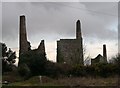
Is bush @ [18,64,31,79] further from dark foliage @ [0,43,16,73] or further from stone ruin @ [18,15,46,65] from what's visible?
dark foliage @ [0,43,16,73]

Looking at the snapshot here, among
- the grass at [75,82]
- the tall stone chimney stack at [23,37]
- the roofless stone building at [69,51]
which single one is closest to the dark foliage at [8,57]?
the tall stone chimney stack at [23,37]

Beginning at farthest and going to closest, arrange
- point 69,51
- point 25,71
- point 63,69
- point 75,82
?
point 69,51, point 63,69, point 25,71, point 75,82

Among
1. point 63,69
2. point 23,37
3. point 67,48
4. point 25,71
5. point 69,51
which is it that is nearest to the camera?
point 25,71

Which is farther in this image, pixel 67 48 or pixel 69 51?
pixel 69 51

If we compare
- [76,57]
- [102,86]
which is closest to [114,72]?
[76,57]

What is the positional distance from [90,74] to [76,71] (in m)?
2.24

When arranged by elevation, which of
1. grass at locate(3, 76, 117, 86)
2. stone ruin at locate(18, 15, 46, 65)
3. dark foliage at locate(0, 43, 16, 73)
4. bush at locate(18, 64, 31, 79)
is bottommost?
grass at locate(3, 76, 117, 86)

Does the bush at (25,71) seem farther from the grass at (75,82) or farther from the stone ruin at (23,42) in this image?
the grass at (75,82)

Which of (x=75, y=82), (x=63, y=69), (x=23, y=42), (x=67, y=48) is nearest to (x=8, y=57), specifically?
(x=23, y=42)

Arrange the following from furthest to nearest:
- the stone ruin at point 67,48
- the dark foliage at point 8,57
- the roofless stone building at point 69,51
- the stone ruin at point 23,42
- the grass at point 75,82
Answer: the roofless stone building at point 69,51 → the stone ruin at point 67,48 → the dark foliage at point 8,57 → the stone ruin at point 23,42 → the grass at point 75,82

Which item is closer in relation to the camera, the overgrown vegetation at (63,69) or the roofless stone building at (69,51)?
the overgrown vegetation at (63,69)

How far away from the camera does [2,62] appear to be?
59.2 m

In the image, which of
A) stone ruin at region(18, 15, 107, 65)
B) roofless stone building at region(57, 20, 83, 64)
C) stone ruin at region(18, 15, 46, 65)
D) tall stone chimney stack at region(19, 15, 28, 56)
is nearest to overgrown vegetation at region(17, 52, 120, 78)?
stone ruin at region(18, 15, 46, 65)

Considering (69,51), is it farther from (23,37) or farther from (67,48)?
(23,37)
